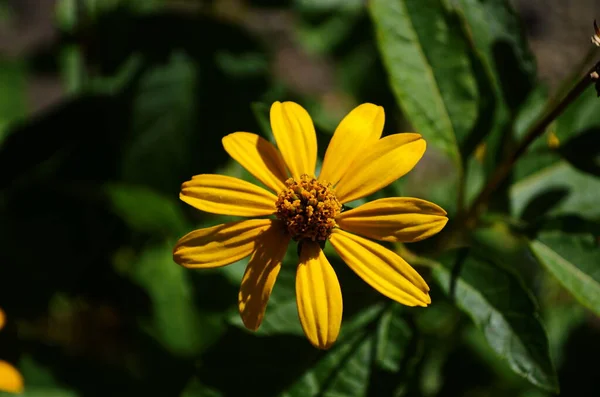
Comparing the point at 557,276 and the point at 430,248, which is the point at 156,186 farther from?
the point at 557,276

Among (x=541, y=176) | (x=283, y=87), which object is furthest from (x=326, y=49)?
(x=541, y=176)

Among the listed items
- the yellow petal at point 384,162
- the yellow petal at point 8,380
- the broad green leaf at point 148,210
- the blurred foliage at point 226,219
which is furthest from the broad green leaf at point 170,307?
the yellow petal at point 384,162

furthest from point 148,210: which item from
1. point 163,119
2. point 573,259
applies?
point 573,259

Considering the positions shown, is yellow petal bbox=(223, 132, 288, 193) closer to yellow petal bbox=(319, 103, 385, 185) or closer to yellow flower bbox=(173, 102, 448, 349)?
yellow flower bbox=(173, 102, 448, 349)

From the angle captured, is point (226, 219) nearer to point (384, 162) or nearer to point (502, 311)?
point (384, 162)

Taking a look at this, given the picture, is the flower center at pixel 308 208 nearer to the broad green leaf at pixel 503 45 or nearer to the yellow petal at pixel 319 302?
the yellow petal at pixel 319 302

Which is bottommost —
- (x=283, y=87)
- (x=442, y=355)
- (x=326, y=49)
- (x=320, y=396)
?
(x=442, y=355)
